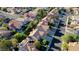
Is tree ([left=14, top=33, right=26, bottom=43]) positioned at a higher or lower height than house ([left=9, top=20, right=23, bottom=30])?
lower

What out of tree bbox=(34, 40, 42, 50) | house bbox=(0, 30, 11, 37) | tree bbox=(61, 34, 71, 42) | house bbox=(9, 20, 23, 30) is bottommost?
tree bbox=(34, 40, 42, 50)

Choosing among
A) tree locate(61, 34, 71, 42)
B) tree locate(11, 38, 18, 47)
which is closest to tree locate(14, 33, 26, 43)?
tree locate(11, 38, 18, 47)

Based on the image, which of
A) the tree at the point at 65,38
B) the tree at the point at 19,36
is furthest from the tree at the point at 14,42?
the tree at the point at 65,38

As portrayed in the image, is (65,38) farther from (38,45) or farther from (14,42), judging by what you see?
(14,42)

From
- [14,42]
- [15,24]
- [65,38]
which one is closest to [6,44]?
[14,42]

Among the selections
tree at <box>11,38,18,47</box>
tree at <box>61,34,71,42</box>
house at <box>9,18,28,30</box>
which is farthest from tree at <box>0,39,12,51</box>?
tree at <box>61,34,71,42</box>

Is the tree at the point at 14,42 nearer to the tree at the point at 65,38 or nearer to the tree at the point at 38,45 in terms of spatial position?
the tree at the point at 38,45

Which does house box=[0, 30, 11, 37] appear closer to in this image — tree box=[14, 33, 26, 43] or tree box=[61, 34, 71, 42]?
tree box=[14, 33, 26, 43]

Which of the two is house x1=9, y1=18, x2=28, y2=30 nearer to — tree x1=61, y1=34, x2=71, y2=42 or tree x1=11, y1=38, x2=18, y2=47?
tree x1=11, y1=38, x2=18, y2=47
